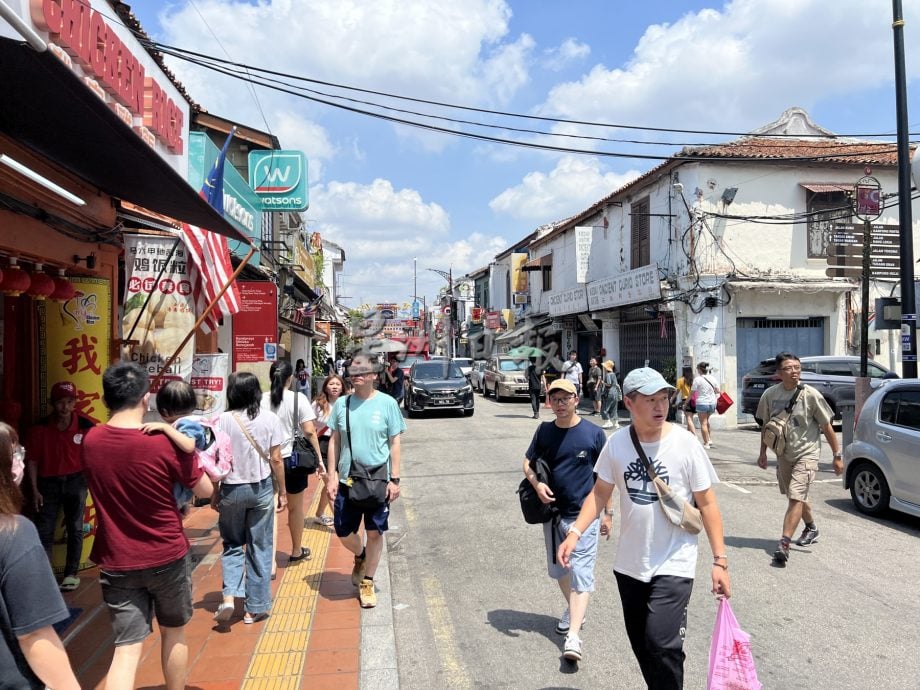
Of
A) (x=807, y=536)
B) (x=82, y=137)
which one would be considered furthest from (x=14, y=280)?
(x=807, y=536)

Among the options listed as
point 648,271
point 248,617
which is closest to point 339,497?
point 248,617

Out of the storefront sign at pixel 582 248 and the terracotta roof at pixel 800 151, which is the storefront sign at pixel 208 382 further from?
the storefront sign at pixel 582 248

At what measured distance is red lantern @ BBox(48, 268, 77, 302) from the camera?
Answer: 542 centimetres

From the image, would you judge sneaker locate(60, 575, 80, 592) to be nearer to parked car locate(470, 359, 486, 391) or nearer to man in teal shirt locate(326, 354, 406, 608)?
man in teal shirt locate(326, 354, 406, 608)

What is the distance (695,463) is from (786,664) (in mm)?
1754

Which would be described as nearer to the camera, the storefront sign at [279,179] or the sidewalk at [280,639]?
the sidewalk at [280,639]

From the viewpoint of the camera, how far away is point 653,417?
3053mm

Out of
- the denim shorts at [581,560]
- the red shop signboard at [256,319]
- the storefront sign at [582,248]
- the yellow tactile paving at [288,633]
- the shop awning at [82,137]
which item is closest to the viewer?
the shop awning at [82,137]

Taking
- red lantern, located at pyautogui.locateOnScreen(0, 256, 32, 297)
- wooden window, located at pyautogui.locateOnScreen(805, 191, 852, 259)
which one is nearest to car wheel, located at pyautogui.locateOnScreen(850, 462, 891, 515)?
red lantern, located at pyautogui.locateOnScreen(0, 256, 32, 297)

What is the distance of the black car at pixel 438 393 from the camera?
1795cm

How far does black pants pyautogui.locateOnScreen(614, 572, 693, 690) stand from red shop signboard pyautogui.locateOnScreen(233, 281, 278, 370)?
7.92 meters

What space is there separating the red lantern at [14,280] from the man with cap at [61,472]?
0.83 m

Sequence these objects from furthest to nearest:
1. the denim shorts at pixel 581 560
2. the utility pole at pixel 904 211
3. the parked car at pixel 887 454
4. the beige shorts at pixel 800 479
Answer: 1. the utility pole at pixel 904 211
2. the parked car at pixel 887 454
3. the beige shorts at pixel 800 479
4. the denim shorts at pixel 581 560

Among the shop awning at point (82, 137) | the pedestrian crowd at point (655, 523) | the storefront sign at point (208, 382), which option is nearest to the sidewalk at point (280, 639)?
the pedestrian crowd at point (655, 523)
